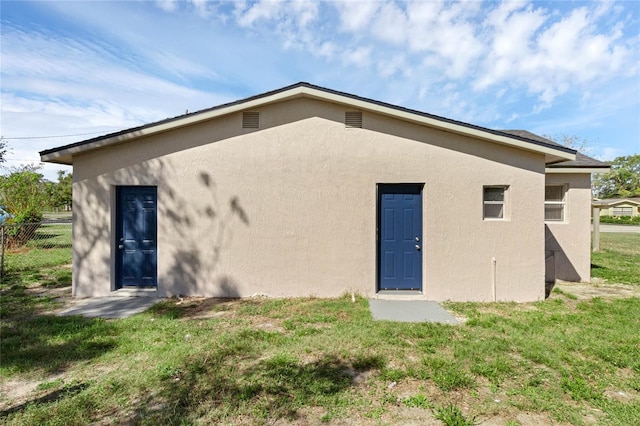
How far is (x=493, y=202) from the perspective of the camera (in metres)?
6.59

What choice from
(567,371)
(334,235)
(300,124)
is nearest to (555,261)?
(567,371)

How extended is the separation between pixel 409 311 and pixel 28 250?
15.2 metres

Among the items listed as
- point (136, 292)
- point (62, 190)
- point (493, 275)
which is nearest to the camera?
point (493, 275)

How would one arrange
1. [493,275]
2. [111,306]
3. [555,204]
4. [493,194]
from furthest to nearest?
[555,204]
[493,194]
[493,275]
[111,306]

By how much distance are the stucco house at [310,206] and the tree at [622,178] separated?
69.2m

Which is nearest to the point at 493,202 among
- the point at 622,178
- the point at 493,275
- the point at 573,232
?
the point at 493,275

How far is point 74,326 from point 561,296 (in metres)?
9.83

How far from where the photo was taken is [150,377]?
3412 mm

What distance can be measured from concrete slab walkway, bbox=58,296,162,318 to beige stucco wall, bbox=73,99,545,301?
356 mm

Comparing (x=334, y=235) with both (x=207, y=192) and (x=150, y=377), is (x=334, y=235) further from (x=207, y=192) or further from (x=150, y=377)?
(x=150, y=377)

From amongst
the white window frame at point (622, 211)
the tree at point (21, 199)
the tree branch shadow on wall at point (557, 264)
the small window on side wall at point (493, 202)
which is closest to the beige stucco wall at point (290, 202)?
the small window on side wall at point (493, 202)

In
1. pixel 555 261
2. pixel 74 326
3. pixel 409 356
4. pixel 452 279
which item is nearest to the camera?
pixel 409 356

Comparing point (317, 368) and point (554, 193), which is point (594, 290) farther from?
point (317, 368)

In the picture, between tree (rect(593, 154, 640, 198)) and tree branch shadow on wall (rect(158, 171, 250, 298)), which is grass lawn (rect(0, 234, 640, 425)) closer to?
tree branch shadow on wall (rect(158, 171, 250, 298))
